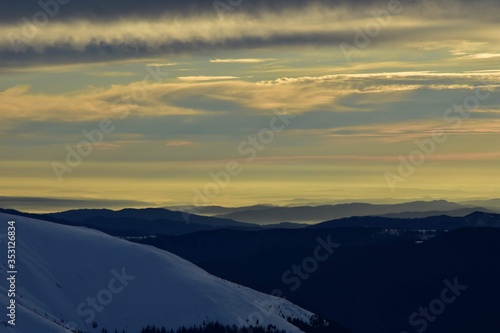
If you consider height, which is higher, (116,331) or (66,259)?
(66,259)

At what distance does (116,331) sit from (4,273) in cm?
1883

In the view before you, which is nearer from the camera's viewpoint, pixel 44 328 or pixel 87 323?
pixel 44 328

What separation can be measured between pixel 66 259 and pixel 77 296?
575 inches

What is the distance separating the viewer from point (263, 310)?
647ft

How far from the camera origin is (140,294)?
19050 centimetres

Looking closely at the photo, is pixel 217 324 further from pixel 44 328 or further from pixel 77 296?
pixel 44 328

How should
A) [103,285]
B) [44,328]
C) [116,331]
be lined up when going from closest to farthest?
[44,328] < [116,331] < [103,285]

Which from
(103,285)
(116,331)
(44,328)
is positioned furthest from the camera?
(103,285)

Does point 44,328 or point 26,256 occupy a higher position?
point 26,256

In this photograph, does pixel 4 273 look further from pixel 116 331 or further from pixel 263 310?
pixel 263 310

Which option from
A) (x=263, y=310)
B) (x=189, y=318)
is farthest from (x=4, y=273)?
(x=263, y=310)

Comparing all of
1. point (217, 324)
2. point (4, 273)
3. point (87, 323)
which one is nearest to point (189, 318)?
point (217, 324)

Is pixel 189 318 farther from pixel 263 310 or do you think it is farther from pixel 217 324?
pixel 263 310

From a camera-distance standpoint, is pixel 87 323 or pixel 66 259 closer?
pixel 87 323
